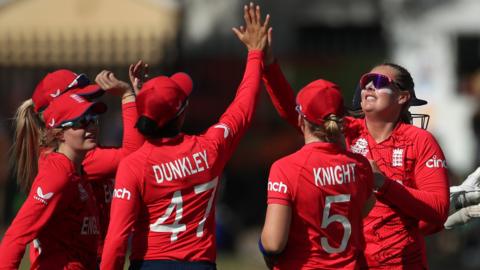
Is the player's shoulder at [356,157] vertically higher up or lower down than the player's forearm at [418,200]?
higher up

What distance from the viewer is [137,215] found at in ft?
19.0

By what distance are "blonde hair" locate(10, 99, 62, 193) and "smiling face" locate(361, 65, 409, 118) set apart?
5.80 feet

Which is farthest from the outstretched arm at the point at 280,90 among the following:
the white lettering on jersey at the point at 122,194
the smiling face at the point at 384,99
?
the white lettering on jersey at the point at 122,194

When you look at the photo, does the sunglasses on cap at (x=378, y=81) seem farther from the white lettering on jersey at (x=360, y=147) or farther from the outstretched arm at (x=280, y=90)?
the outstretched arm at (x=280, y=90)

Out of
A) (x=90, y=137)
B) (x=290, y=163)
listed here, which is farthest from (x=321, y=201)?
(x=90, y=137)

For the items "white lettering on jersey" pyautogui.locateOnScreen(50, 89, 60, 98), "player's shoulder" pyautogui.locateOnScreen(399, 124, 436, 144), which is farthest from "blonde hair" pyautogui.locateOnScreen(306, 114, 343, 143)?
"white lettering on jersey" pyautogui.locateOnScreen(50, 89, 60, 98)

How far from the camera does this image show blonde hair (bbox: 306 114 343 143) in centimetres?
578

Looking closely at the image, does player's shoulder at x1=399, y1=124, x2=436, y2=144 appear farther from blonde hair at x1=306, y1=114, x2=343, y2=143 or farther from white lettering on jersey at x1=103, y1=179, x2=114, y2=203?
white lettering on jersey at x1=103, y1=179, x2=114, y2=203

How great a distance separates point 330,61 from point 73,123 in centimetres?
1261

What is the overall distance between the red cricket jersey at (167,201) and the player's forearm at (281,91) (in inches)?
31.6

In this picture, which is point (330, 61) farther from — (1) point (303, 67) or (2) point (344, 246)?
(2) point (344, 246)

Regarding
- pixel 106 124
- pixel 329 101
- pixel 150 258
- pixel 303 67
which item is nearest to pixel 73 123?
pixel 150 258

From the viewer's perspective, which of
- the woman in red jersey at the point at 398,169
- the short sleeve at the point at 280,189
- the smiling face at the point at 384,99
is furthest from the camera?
the smiling face at the point at 384,99

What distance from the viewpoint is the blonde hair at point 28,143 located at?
631cm
